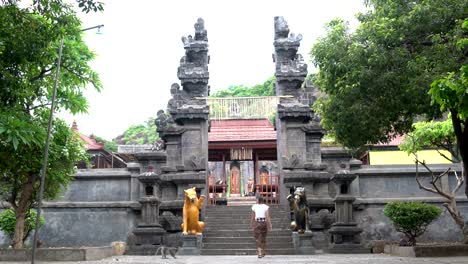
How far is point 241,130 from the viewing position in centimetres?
2758

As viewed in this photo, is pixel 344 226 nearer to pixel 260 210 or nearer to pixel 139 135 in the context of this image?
pixel 260 210

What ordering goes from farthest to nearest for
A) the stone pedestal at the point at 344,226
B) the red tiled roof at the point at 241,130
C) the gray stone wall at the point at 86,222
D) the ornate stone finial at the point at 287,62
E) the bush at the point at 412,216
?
the red tiled roof at the point at 241,130
the ornate stone finial at the point at 287,62
the gray stone wall at the point at 86,222
the stone pedestal at the point at 344,226
the bush at the point at 412,216

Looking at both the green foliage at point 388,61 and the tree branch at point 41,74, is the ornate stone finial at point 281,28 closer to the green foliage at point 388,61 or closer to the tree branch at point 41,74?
the green foliage at point 388,61

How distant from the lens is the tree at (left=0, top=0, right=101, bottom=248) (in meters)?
8.57

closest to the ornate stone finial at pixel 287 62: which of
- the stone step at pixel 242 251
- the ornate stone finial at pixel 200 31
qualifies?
the ornate stone finial at pixel 200 31

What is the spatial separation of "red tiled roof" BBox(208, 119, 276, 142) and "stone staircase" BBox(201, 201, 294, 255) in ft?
25.7

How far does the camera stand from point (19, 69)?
9359 mm

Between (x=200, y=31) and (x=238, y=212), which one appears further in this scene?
(x=200, y=31)

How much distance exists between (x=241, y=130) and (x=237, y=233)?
10.9 meters

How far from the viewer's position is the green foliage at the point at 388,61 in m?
10.3

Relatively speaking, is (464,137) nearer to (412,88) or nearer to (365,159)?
(412,88)

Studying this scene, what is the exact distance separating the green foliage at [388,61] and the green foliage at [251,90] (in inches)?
1484

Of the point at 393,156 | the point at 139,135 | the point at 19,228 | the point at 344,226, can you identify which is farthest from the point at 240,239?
the point at 139,135

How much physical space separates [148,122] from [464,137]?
5105cm
